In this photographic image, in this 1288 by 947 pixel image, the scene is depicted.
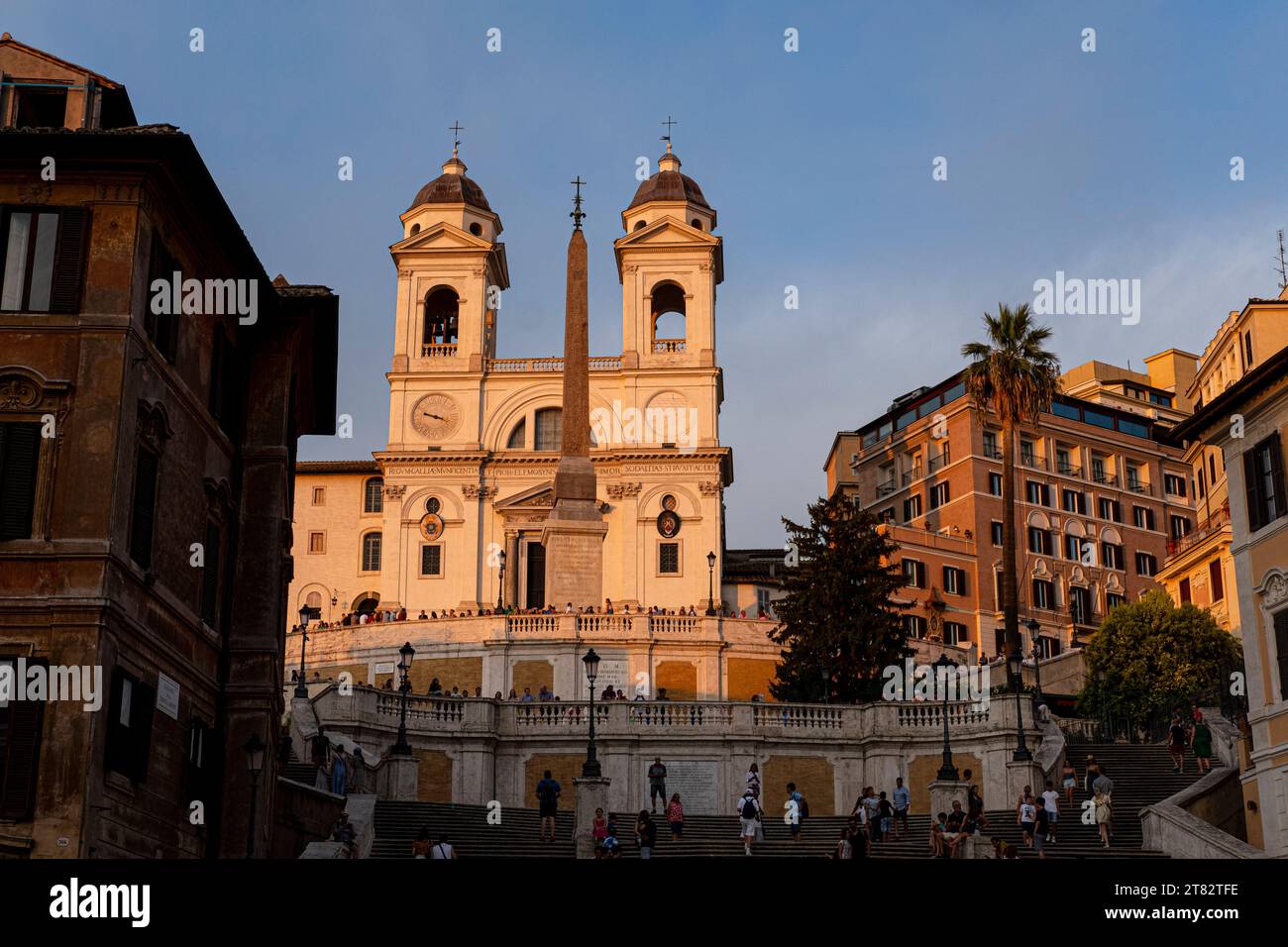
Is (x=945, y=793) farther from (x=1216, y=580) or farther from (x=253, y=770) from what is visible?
(x=1216, y=580)

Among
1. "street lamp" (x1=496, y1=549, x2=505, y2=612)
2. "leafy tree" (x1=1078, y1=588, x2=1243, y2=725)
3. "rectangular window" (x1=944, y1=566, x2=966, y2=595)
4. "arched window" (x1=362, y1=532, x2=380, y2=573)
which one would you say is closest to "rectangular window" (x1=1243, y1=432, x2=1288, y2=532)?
"leafy tree" (x1=1078, y1=588, x2=1243, y2=725)

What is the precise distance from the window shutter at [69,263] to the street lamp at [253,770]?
24.6 ft

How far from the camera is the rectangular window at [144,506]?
26.3 metres

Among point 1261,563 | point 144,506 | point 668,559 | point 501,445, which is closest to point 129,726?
point 144,506

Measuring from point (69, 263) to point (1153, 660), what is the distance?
134 feet

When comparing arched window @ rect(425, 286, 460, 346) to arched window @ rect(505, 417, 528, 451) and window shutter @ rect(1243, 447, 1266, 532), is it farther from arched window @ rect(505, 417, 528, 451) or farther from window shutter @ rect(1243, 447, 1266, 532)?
window shutter @ rect(1243, 447, 1266, 532)

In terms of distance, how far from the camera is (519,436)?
94.2 metres

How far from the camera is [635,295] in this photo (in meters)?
95.7

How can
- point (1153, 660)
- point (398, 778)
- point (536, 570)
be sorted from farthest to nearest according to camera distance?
point (536, 570) → point (1153, 660) → point (398, 778)

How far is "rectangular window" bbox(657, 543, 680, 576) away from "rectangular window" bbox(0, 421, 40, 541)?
210 ft

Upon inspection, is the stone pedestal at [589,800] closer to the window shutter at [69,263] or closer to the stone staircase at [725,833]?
the stone staircase at [725,833]

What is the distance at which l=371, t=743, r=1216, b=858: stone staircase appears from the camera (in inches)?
1426

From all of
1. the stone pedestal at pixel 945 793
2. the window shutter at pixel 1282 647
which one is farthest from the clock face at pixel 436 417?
the window shutter at pixel 1282 647
